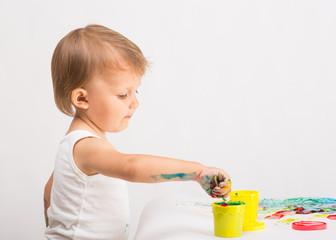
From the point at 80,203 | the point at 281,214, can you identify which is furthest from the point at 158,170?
the point at 281,214

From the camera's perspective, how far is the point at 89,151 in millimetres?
1172

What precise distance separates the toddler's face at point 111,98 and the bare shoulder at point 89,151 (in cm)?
11

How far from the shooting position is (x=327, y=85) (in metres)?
2.29

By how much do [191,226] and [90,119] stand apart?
0.41 m

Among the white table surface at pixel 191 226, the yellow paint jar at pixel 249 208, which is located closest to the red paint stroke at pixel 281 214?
the white table surface at pixel 191 226

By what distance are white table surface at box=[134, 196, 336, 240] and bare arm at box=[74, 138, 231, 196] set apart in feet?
0.40

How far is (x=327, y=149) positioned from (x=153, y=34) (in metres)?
0.98

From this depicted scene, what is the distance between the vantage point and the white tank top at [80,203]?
1.25m

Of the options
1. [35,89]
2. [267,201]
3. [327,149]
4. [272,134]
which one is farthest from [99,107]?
[327,149]

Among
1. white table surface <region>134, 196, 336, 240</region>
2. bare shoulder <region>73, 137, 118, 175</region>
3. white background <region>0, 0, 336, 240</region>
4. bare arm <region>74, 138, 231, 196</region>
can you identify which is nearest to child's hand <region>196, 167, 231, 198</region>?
bare arm <region>74, 138, 231, 196</region>

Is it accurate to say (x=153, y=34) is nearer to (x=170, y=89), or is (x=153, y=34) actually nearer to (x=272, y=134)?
(x=170, y=89)

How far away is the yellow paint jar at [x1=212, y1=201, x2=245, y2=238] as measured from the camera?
3.45 feet

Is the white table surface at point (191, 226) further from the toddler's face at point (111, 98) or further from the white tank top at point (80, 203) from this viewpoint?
the toddler's face at point (111, 98)

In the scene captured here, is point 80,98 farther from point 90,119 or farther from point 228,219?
point 228,219
